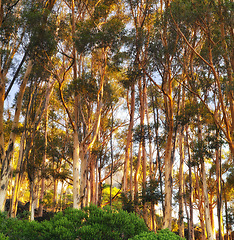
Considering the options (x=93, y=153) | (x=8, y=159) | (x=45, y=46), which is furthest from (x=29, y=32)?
(x=93, y=153)

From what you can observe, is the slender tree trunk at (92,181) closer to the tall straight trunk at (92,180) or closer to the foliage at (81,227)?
the tall straight trunk at (92,180)

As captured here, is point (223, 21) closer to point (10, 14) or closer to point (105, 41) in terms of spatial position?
point (105, 41)

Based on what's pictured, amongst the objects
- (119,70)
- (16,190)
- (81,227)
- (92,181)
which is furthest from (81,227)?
(92,181)

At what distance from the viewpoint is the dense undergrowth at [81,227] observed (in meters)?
6.38

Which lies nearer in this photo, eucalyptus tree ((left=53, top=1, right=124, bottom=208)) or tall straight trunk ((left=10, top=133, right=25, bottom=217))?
eucalyptus tree ((left=53, top=1, right=124, bottom=208))

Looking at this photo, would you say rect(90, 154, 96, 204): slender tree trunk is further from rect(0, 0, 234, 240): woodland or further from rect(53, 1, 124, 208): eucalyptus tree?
rect(53, 1, 124, 208): eucalyptus tree

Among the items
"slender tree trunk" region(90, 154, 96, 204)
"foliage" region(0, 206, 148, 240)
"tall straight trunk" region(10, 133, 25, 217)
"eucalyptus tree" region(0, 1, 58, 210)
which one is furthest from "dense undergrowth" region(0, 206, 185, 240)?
"slender tree trunk" region(90, 154, 96, 204)

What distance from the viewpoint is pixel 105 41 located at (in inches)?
427

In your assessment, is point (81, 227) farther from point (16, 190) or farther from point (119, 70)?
point (119, 70)

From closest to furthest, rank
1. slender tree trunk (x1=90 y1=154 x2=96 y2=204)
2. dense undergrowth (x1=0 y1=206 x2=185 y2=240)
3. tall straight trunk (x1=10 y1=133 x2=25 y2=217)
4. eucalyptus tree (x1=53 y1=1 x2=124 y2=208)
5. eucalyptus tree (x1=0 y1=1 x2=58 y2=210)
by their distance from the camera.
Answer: dense undergrowth (x1=0 y1=206 x2=185 y2=240), eucalyptus tree (x1=0 y1=1 x2=58 y2=210), eucalyptus tree (x1=53 y1=1 x2=124 y2=208), tall straight trunk (x1=10 y1=133 x2=25 y2=217), slender tree trunk (x1=90 y1=154 x2=96 y2=204)

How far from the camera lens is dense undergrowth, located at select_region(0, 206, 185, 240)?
6.38 meters

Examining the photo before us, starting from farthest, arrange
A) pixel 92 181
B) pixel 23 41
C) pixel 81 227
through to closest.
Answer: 1. pixel 92 181
2. pixel 23 41
3. pixel 81 227

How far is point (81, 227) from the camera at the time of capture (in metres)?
6.56

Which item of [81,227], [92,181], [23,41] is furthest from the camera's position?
[92,181]
